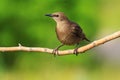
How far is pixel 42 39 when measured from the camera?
811 inches

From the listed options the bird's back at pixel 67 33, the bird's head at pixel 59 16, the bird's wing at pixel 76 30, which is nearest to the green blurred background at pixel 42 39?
the bird's wing at pixel 76 30

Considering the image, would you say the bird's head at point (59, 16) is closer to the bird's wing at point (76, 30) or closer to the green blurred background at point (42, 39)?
the bird's wing at point (76, 30)

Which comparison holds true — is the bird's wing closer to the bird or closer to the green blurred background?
the bird

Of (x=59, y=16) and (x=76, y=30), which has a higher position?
(x=59, y=16)

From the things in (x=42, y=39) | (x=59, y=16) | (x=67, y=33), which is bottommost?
(x=42, y=39)

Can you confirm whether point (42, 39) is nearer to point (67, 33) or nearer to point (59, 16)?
point (67, 33)

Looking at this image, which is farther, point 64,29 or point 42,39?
point 42,39

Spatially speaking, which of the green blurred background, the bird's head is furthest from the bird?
the green blurred background

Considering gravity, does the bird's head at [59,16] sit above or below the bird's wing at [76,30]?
above

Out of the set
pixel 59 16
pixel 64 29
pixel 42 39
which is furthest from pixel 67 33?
pixel 42 39

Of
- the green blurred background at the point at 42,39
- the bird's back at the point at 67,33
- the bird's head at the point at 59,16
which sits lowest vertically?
the green blurred background at the point at 42,39

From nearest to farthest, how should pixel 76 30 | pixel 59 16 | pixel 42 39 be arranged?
pixel 59 16 → pixel 76 30 → pixel 42 39

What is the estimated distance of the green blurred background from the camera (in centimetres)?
2014

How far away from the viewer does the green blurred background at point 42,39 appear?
2014 centimetres
